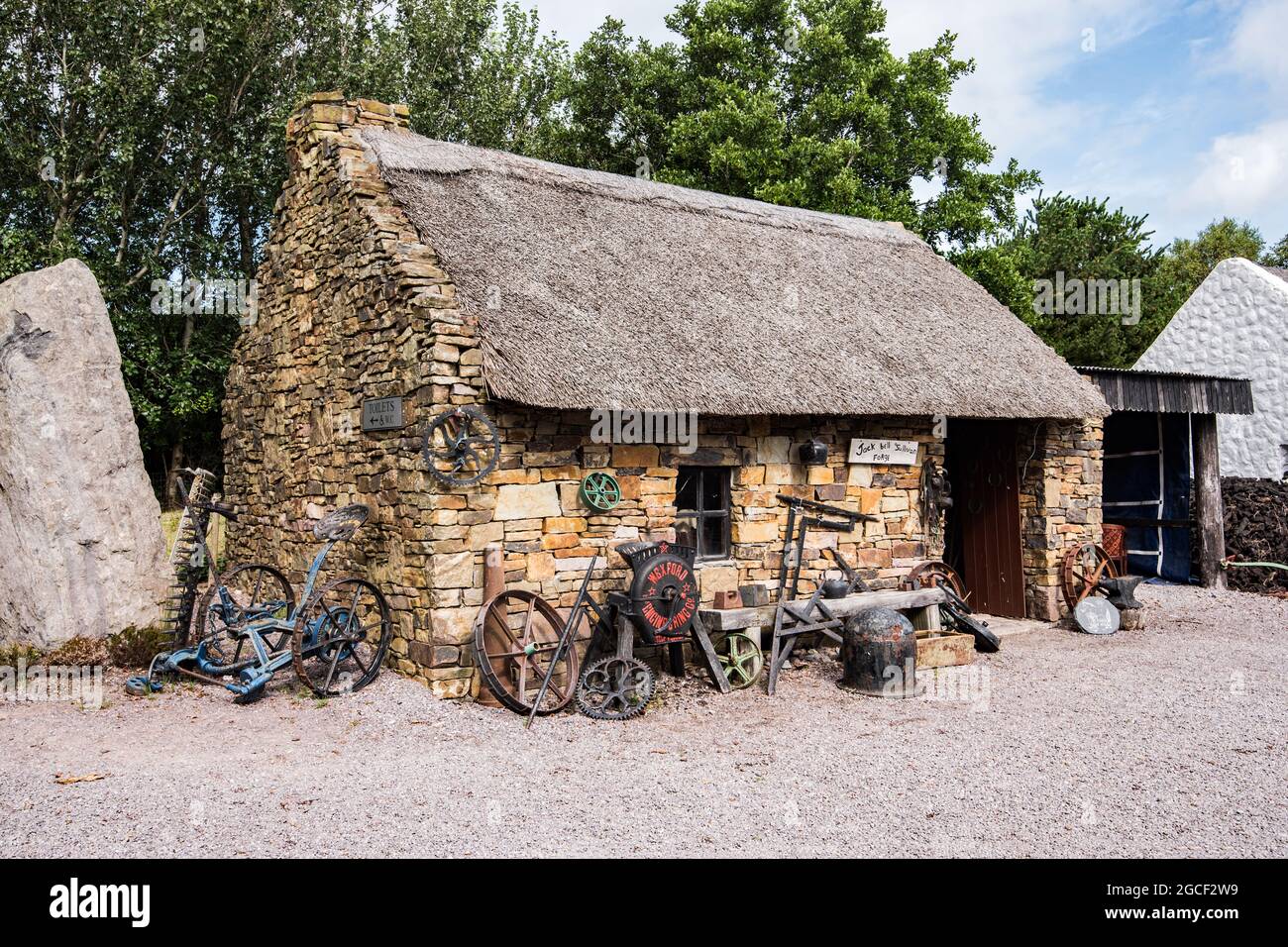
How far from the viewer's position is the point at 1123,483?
569 inches

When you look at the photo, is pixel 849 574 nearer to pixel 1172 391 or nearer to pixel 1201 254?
pixel 1172 391

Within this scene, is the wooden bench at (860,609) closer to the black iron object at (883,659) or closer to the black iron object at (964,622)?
the black iron object at (964,622)

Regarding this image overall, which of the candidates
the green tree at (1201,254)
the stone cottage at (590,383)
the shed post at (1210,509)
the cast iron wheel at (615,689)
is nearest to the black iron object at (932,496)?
the stone cottage at (590,383)

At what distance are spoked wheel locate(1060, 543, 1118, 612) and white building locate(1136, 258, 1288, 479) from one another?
485 centimetres

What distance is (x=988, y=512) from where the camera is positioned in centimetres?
1195

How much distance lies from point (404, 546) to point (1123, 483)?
11220 mm

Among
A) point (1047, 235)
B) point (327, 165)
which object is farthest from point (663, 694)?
point (1047, 235)

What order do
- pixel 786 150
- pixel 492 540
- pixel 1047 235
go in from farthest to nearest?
1. pixel 1047 235
2. pixel 786 150
3. pixel 492 540

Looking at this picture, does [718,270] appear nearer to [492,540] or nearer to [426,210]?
[426,210]

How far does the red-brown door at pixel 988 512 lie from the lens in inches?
460

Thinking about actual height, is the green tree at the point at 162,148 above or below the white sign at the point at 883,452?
above

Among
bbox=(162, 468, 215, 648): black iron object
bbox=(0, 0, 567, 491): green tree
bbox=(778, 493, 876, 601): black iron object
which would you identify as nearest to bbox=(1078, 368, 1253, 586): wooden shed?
bbox=(778, 493, 876, 601): black iron object

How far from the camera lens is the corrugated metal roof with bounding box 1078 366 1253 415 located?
39.4 ft

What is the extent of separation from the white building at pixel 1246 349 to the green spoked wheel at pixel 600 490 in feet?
36.9
